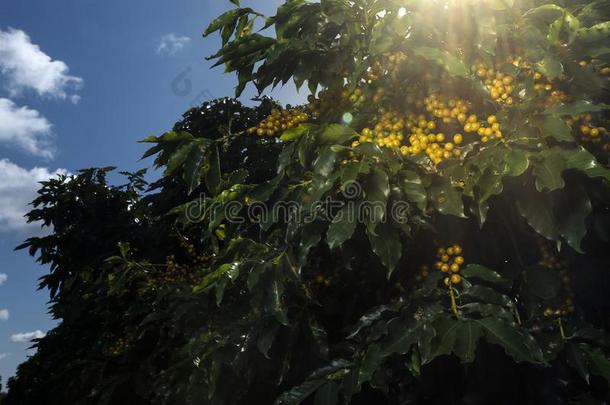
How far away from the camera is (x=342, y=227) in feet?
7.20

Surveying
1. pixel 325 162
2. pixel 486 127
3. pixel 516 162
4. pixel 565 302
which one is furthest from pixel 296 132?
pixel 565 302

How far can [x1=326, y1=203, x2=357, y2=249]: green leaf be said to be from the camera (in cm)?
217

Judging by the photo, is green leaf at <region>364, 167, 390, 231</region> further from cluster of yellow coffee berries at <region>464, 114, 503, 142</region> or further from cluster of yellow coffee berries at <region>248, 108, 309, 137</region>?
cluster of yellow coffee berries at <region>248, 108, 309, 137</region>

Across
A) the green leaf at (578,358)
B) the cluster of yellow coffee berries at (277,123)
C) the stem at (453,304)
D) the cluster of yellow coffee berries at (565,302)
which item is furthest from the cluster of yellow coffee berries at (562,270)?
the cluster of yellow coffee berries at (277,123)

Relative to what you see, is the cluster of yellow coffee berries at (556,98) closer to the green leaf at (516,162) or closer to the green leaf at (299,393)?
the green leaf at (516,162)

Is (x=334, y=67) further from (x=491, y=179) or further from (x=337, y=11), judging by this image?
(x=491, y=179)

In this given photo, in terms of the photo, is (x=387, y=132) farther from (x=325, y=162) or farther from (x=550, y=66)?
(x=550, y=66)

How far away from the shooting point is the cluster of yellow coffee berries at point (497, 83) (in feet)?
8.34

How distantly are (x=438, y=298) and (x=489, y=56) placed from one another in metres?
1.23

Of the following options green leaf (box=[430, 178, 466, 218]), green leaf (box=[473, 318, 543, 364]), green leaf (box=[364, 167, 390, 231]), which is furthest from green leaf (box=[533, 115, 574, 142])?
green leaf (box=[473, 318, 543, 364])

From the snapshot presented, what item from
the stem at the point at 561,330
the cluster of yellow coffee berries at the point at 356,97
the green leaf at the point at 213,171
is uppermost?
the cluster of yellow coffee berries at the point at 356,97

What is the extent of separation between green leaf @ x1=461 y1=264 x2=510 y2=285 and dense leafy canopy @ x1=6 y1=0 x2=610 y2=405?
0.01m

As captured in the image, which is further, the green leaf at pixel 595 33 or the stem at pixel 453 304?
the green leaf at pixel 595 33

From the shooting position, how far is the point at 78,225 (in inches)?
409
